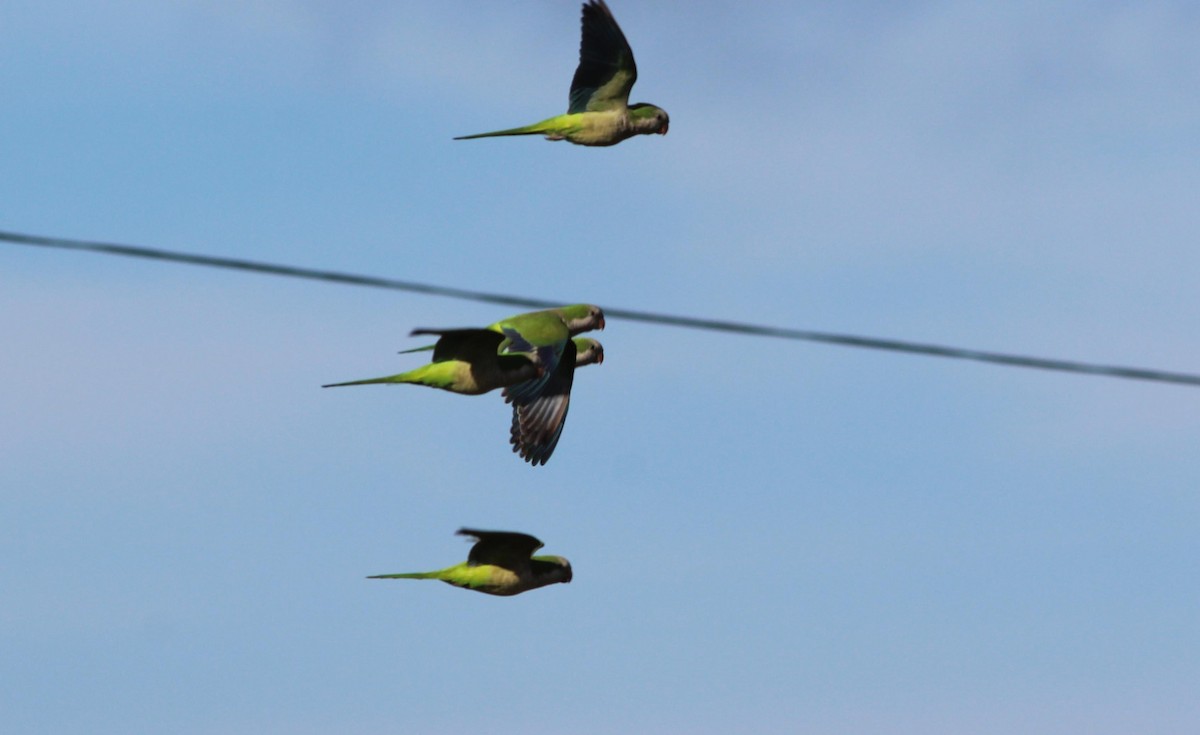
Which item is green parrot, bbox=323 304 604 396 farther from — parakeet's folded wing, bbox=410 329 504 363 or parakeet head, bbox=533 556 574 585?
parakeet head, bbox=533 556 574 585

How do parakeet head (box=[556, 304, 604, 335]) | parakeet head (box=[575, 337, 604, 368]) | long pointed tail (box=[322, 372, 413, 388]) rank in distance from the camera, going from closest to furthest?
long pointed tail (box=[322, 372, 413, 388]), parakeet head (box=[556, 304, 604, 335]), parakeet head (box=[575, 337, 604, 368])

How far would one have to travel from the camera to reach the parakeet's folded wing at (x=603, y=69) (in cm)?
2150

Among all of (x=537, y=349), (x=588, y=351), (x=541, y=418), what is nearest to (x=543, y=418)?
(x=541, y=418)

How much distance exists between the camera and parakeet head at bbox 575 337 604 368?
78.4ft

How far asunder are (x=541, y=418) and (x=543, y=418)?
Answer: 27 mm

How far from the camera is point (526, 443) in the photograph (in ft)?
71.5

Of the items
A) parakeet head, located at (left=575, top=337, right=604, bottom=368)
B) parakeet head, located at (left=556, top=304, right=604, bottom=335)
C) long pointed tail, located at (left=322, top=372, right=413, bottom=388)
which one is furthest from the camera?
parakeet head, located at (left=575, top=337, right=604, bottom=368)

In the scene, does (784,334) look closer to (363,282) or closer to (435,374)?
(363,282)

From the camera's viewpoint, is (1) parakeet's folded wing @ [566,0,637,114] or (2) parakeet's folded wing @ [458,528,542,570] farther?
(1) parakeet's folded wing @ [566,0,637,114]

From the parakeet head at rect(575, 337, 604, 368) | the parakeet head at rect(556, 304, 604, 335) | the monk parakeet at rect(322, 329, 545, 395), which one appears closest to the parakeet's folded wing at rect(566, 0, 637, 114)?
the parakeet head at rect(556, 304, 604, 335)

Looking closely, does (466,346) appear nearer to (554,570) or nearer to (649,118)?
(554,570)

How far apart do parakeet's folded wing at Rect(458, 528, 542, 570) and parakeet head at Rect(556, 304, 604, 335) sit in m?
4.51

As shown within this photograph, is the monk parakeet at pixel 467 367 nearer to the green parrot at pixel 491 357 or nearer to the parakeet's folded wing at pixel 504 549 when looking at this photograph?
the green parrot at pixel 491 357

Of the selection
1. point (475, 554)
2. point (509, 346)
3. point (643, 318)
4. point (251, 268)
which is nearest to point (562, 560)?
point (475, 554)
